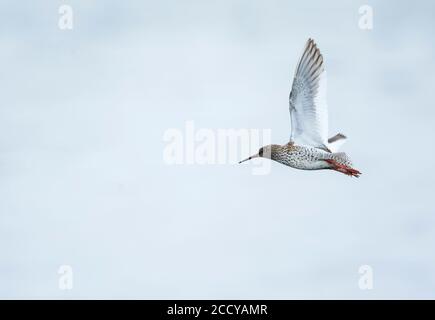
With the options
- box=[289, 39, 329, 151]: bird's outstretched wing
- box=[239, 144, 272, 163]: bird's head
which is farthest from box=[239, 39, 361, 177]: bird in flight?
box=[239, 144, 272, 163]: bird's head

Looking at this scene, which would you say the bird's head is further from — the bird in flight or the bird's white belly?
the bird's white belly

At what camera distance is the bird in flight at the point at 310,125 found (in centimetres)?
2467

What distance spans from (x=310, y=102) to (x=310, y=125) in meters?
0.64

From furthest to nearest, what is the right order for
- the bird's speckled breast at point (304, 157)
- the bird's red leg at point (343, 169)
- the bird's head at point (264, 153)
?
the bird's head at point (264, 153)
the bird's speckled breast at point (304, 157)
the bird's red leg at point (343, 169)

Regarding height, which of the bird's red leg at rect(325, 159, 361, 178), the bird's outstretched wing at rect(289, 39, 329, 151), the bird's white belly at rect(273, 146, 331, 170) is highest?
the bird's outstretched wing at rect(289, 39, 329, 151)

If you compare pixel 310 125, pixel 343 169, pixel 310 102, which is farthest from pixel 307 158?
pixel 310 102

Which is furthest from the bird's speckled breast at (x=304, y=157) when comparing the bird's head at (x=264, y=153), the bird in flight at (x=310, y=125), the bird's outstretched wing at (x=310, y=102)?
the bird's head at (x=264, y=153)

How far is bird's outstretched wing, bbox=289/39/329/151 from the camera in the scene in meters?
24.6

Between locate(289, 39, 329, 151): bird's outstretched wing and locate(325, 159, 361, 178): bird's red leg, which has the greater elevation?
locate(289, 39, 329, 151): bird's outstretched wing

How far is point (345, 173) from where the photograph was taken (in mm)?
24859

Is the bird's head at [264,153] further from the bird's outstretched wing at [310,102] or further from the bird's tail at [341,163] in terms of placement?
the bird's tail at [341,163]

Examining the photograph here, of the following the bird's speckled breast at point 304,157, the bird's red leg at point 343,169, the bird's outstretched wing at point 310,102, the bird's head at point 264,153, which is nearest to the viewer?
the bird's outstretched wing at point 310,102

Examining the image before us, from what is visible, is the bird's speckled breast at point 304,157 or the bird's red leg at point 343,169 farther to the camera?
the bird's speckled breast at point 304,157
